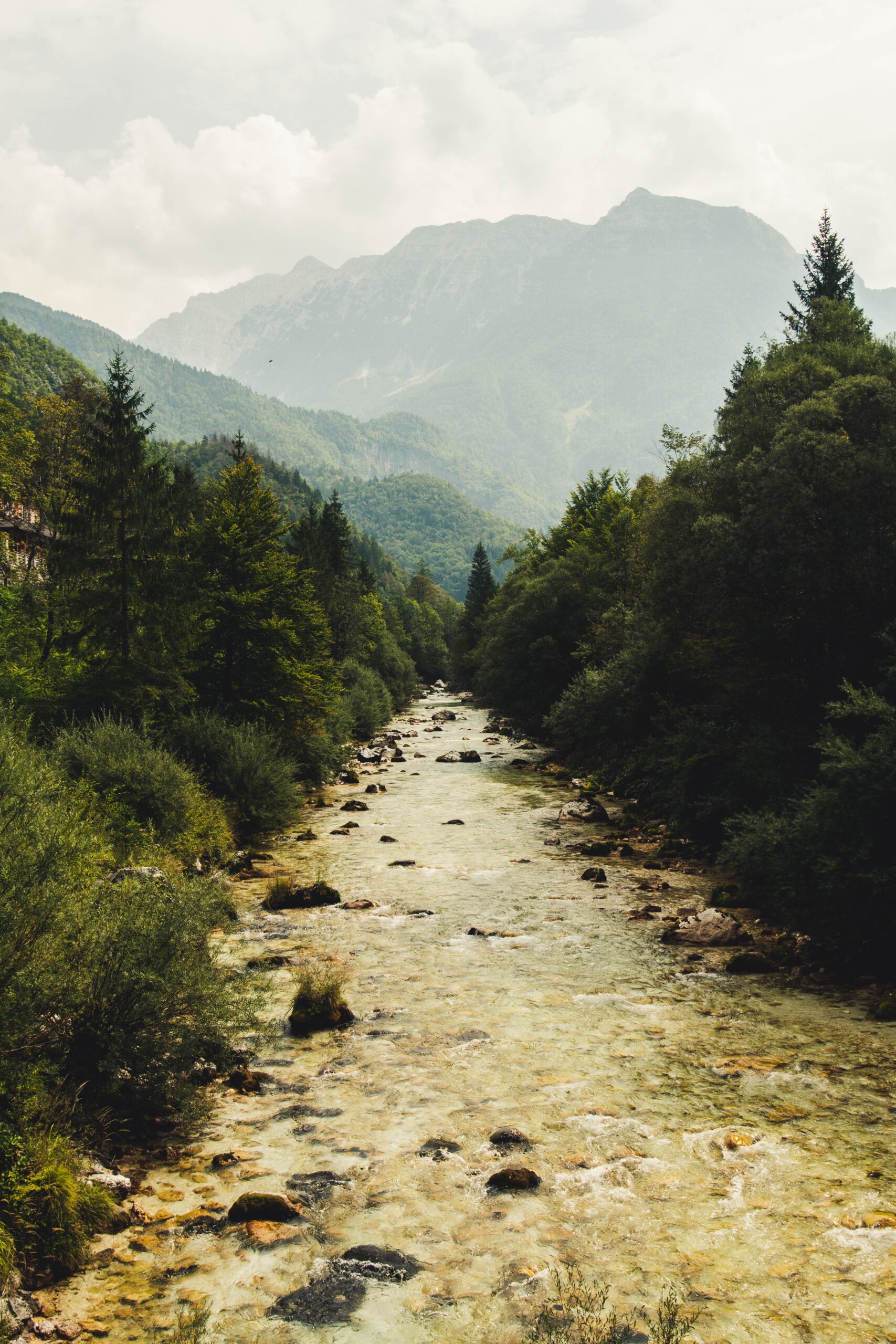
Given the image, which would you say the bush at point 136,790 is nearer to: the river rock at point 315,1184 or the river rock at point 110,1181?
the river rock at point 110,1181

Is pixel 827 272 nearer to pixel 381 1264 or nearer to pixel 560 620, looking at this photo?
pixel 560 620

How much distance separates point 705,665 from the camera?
22938mm

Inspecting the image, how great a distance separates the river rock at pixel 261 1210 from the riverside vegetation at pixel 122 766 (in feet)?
3.31

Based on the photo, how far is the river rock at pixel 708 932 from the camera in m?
13.8

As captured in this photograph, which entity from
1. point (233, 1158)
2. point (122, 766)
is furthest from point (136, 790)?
point (233, 1158)

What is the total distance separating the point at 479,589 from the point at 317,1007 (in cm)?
9365

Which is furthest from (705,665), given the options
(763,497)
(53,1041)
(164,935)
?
(53,1041)

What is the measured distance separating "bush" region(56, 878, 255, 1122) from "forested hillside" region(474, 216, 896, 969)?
28.8ft

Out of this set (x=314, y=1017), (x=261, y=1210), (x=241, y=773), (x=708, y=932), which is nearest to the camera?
(x=261, y=1210)

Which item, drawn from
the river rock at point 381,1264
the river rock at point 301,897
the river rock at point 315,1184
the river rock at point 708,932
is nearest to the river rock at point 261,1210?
the river rock at point 315,1184

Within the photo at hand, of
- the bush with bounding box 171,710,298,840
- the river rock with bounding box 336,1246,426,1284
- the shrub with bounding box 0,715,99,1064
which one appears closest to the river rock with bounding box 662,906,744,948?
the river rock with bounding box 336,1246,426,1284

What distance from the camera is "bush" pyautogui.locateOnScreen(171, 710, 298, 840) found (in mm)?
22750

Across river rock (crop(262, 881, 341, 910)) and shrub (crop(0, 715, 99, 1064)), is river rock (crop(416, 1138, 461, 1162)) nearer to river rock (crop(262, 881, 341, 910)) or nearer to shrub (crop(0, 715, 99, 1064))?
shrub (crop(0, 715, 99, 1064))

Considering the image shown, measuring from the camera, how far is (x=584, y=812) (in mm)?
25797
